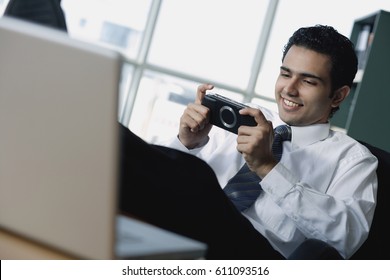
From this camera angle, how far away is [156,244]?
0.78 meters

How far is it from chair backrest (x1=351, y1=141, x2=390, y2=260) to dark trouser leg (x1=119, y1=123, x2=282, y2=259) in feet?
1.07

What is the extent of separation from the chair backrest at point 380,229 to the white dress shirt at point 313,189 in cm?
4

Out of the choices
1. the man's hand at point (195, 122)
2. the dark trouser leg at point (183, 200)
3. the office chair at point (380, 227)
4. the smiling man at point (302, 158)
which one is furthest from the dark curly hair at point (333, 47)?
the dark trouser leg at point (183, 200)

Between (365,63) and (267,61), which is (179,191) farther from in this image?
(267,61)

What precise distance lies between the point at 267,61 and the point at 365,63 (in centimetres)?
138

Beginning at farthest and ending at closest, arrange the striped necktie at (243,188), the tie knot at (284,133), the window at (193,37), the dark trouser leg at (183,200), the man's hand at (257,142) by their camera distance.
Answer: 1. the window at (193,37)
2. the tie knot at (284,133)
3. the striped necktie at (243,188)
4. the man's hand at (257,142)
5. the dark trouser leg at (183,200)

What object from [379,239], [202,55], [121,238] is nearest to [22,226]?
[121,238]

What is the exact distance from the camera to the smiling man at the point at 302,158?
167 cm

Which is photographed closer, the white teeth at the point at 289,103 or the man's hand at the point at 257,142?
the man's hand at the point at 257,142

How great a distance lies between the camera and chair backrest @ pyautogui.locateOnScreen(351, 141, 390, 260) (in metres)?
1.74

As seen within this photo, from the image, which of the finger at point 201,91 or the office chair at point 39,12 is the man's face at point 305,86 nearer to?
the finger at point 201,91

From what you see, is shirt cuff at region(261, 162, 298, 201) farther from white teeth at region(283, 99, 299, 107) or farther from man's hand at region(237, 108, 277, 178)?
white teeth at region(283, 99, 299, 107)

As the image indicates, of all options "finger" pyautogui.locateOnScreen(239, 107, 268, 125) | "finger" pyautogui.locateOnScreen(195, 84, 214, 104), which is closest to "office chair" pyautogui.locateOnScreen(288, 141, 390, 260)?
"finger" pyautogui.locateOnScreen(239, 107, 268, 125)

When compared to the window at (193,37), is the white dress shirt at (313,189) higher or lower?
lower
